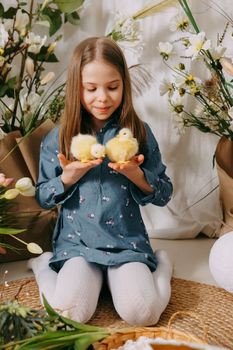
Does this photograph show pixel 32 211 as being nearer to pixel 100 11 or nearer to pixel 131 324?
pixel 131 324

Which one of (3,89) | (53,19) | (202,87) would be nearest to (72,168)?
(3,89)

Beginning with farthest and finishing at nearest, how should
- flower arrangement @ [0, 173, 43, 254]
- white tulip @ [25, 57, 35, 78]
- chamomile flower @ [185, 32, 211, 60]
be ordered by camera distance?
white tulip @ [25, 57, 35, 78] < chamomile flower @ [185, 32, 211, 60] < flower arrangement @ [0, 173, 43, 254]

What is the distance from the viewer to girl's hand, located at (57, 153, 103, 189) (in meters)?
1.36

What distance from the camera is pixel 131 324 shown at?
4.50 ft

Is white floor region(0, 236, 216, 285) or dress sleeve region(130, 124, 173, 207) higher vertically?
dress sleeve region(130, 124, 173, 207)

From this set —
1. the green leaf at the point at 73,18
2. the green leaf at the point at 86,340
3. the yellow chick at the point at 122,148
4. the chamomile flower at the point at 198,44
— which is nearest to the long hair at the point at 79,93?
the yellow chick at the point at 122,148

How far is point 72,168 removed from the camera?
1.39m

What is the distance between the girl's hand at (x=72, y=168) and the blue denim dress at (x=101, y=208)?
0.08 feet

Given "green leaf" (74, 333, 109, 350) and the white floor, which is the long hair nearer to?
the white floor

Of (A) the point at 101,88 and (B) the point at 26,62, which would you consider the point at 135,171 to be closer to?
(A) the point at 101,88

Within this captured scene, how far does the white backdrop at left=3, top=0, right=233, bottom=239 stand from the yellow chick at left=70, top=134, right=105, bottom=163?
0.64m

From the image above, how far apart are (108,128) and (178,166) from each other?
56 cm

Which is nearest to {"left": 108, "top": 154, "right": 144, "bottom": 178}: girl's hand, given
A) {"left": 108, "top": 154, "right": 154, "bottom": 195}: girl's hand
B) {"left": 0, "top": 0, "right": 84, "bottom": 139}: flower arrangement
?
{"left": 108, "top": 154, "right": 154, "bottom": 195}: girl's hand

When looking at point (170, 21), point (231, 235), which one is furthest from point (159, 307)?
point (170, 21)
